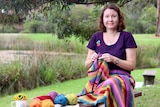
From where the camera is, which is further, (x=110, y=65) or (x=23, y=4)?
(x=23, y=4)

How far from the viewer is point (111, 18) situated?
302 cm

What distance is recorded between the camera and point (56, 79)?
9578 millimetres

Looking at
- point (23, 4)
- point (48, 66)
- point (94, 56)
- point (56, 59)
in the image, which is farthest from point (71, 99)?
point (56, 59)

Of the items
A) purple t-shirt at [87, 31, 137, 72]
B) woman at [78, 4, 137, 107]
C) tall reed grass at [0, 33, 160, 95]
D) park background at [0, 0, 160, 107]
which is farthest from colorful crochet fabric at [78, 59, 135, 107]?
tall reed grass at [0, 33, 160, 95]

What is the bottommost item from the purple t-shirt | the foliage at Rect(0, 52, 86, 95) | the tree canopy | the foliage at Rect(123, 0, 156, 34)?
the foliage at Rect(0, 52, 86, 95)

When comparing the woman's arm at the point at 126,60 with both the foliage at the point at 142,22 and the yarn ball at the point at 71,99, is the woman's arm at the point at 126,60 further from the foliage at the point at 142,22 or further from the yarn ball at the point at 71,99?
the foliage at the point at 142,22

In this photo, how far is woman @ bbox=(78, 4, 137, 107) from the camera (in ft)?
8.89

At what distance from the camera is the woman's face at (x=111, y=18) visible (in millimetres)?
3018

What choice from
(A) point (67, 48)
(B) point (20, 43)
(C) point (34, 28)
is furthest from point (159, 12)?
(C) point (34, 28)

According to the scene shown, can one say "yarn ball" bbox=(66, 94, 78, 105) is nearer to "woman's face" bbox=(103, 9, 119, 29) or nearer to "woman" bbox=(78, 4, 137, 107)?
"woman" bbox=(78, 4, 137, 107)

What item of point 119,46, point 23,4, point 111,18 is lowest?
point 119,46

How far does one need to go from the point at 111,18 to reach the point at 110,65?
0.39m

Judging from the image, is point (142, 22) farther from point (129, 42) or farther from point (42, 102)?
point (42, 102)

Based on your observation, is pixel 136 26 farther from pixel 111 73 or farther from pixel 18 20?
pixel 111 73
